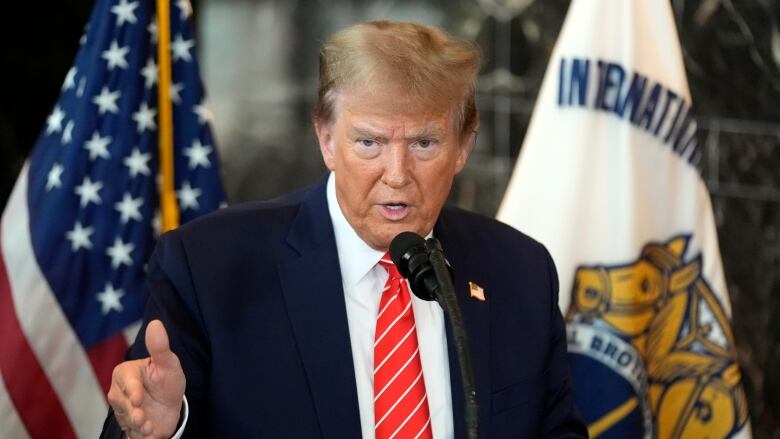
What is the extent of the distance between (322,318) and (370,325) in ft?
0.38

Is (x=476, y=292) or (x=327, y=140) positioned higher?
(x=327, y=140)

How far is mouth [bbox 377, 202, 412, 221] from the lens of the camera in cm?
276

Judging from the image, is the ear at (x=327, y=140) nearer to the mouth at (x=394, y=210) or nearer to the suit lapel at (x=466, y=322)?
the mouth at (x=394, y=210)

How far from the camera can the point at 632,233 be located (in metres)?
3.94

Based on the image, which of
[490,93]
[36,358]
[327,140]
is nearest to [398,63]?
[327,140]

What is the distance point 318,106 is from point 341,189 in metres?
0.19

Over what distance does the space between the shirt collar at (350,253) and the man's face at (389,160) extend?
0.05 metres

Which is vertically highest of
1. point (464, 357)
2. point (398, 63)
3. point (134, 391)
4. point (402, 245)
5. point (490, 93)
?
point (398, 63)

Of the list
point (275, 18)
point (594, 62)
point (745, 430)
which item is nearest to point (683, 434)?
point (745, 430)

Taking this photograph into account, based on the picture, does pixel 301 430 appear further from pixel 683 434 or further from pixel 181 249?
pixel 683 434

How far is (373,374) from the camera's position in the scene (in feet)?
9.16

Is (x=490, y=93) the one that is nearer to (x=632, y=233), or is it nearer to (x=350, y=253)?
(x=632, y=233)

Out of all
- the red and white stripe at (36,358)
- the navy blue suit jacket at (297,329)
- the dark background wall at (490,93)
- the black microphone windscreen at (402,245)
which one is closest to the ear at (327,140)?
the navy blue suit jacket at (297,329)

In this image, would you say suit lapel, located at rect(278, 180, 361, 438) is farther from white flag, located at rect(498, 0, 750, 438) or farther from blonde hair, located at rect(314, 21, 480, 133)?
white flag, located at rect(498, 0, 750, 438)
